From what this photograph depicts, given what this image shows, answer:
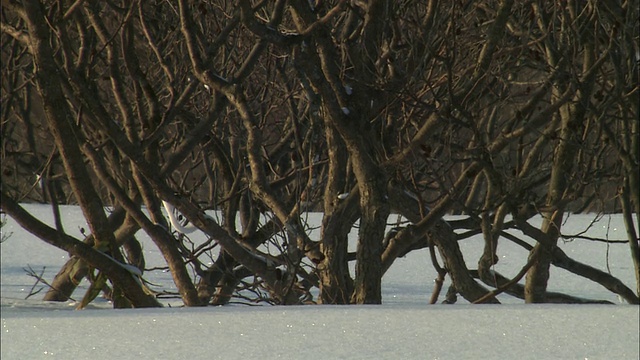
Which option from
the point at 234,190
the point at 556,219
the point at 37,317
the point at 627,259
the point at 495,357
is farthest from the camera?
the point at 627,259

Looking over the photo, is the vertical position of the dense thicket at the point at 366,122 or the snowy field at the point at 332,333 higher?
the dense thicket at the point at 366,122

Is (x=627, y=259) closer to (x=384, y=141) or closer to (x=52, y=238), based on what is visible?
(x=384, y=141)

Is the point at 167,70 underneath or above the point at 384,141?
above

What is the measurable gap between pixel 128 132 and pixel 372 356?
314cm

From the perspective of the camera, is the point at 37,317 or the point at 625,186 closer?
the point at 37,317

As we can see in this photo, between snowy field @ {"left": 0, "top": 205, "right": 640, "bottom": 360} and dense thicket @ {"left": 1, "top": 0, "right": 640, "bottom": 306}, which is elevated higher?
dense thicket @ {"left": 1, "top": 0, "right": 640, "bottom": 306}

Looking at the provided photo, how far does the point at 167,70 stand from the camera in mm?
5180

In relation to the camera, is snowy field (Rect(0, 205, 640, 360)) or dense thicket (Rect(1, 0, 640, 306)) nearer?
snowy field (Rect(0, 205, 640, 360))

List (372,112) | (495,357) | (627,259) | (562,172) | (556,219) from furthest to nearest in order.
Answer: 1. (627,259)
2. (556,219)
3. (562,172)
4. (372,112)
5. (495,357)

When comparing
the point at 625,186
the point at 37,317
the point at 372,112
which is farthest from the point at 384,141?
the point at 37,317

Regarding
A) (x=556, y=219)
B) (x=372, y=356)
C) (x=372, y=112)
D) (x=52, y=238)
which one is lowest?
(x=372, y=356)

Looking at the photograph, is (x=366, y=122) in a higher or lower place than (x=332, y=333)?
higher

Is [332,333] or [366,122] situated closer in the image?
[332,333]

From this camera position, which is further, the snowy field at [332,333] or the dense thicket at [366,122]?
the dense thicket at [366,122]
